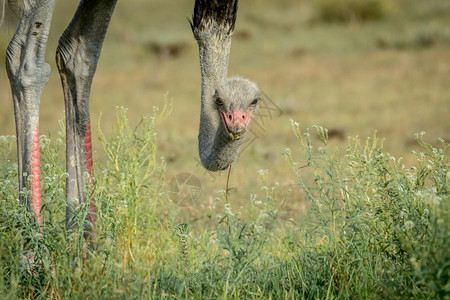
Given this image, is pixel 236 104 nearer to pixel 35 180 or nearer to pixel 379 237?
pixel 379 237

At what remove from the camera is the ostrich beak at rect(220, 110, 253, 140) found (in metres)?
4.17

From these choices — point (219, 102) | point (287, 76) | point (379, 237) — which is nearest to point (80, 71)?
point (219, 102)

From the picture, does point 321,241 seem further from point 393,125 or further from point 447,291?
point 393,125

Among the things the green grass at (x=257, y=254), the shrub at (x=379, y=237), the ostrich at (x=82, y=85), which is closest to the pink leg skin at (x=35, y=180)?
the ostrich at (x=82, y=85)

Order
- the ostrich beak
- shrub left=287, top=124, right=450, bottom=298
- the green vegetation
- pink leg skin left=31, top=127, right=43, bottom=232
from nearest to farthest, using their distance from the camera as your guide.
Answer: shrub left=287, top=124, right=450, bottom=298 → the green vegetation → the ostrich beak → pink leg skin left=31, top=127, right=43, bottom=232

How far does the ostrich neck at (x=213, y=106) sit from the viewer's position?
4492 millimetres

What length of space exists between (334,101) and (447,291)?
10.8 meters

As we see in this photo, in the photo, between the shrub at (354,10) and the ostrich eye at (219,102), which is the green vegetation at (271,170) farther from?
the ostrich eye at (219,102)

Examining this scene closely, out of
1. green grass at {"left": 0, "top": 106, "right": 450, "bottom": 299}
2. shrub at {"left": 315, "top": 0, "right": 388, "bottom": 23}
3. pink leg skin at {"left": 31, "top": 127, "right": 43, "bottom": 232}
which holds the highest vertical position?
shrub at {"left": 315, "top": 0, "right": 388, "bottom": 23}

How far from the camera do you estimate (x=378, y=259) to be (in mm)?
3988

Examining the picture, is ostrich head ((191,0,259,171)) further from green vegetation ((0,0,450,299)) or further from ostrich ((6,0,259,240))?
green vegetation ((0,0,450,299))

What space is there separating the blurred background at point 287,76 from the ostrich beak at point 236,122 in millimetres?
2096

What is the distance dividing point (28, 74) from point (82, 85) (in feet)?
1.23

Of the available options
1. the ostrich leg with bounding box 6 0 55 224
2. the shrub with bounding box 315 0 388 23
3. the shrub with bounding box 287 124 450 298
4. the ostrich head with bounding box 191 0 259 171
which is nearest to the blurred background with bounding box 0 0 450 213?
the shrub with bounding box 315 0 388 23
